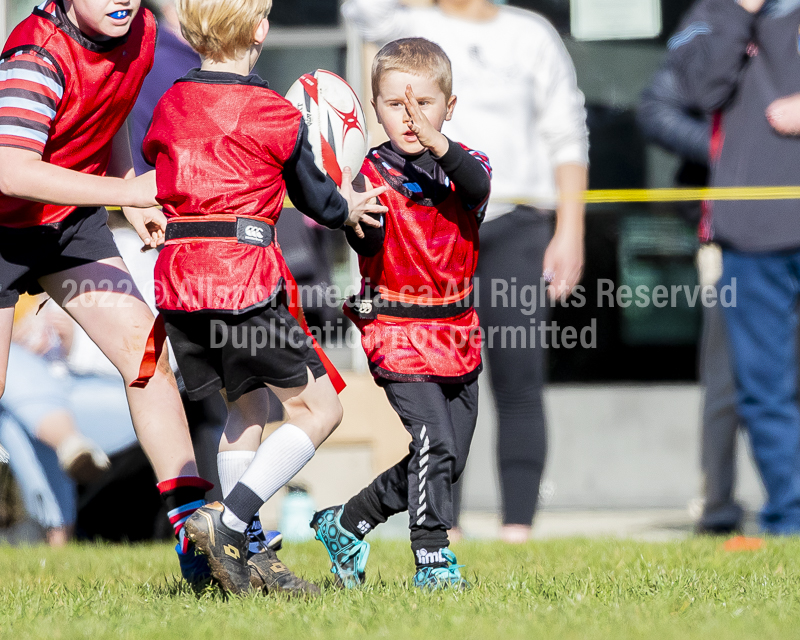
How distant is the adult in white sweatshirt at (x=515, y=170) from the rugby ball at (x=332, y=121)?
128 cm

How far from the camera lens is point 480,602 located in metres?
3.09

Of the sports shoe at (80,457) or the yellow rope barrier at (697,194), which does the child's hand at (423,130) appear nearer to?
the yellow rope barrier at (697,194)

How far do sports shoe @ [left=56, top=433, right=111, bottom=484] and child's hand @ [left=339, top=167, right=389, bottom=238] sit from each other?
2.44 meters

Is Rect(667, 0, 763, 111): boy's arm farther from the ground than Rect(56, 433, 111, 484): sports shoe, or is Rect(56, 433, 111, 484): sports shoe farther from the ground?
Rect(667, 0, 763, 111): boy's arm

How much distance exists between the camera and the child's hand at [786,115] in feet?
16.5

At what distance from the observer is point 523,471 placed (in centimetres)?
479

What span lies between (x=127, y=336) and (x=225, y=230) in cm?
69

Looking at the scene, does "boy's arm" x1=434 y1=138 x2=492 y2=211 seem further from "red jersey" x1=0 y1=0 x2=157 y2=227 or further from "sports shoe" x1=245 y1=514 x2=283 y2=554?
"sports shoe" x1=245 y1=514 x2=283 y2=554

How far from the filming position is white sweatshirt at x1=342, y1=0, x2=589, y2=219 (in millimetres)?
4938

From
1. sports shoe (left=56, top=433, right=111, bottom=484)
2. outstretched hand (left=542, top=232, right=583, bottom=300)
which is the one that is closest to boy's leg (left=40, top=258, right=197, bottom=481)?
sports shoe (left=56, top=433, right=111, bottom=484)

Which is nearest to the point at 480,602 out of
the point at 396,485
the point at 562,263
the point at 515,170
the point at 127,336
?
the point at 396,485

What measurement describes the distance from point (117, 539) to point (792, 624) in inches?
156

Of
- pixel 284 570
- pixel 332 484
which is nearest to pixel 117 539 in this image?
pixel 332 484

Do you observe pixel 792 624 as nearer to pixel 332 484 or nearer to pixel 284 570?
pixel 284 570
